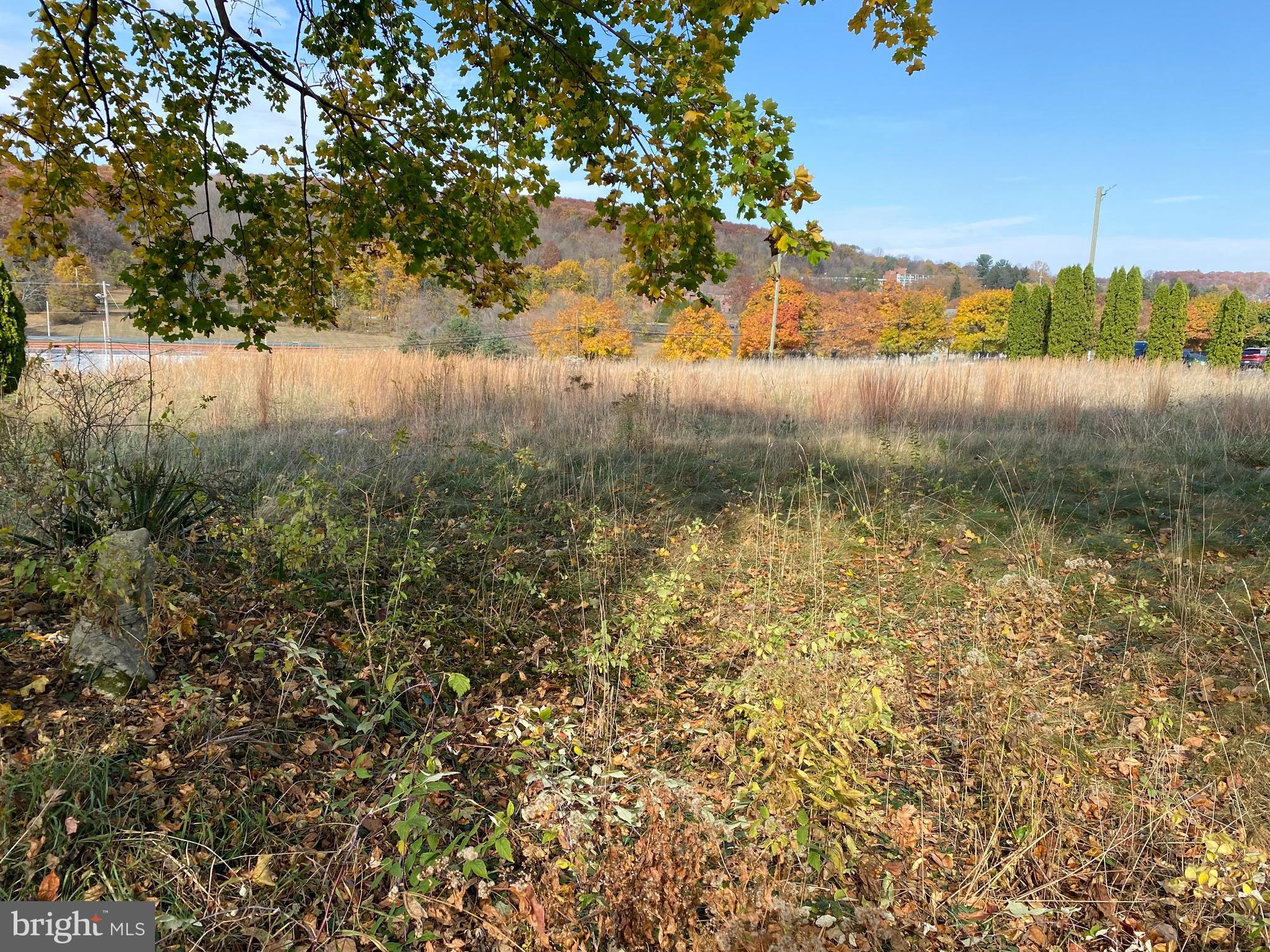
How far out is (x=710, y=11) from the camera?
2.43 meters

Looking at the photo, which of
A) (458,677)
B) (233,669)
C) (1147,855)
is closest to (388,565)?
(233,669)

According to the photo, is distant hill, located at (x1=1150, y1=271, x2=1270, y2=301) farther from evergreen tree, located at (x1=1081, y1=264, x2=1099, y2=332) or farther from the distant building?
evergreen tree, located at (x1=1081, y1=264, x2=1099, y2=332)

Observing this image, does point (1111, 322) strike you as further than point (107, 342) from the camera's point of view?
Yes

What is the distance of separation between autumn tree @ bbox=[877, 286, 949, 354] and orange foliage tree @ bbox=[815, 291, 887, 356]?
442mm

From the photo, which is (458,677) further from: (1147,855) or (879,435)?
(879,435)

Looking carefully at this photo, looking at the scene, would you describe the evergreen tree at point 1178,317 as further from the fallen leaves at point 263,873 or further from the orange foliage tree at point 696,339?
the fallen leaves at point 263,873

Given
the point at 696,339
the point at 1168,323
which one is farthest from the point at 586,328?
the point at 1168,323

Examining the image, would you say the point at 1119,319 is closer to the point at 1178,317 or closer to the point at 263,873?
the point at 1178,317

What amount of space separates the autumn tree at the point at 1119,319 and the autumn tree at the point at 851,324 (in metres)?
10.6

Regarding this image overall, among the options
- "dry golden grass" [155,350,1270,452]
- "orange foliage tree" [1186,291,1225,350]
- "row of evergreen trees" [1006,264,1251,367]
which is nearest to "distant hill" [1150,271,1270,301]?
"orange foliage tree" [1186,291,1225,350]

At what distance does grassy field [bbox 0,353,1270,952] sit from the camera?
5.65 feet

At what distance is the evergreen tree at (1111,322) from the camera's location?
21.4 metres

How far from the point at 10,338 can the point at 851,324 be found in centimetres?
3133

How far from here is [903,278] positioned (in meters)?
44.2
